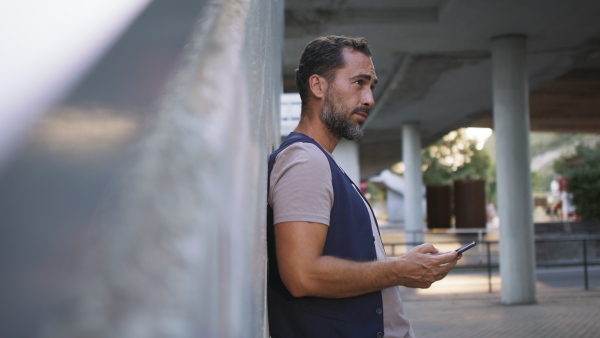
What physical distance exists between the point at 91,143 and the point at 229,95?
14 centimetres

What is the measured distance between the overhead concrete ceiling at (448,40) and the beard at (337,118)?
8.04 metres

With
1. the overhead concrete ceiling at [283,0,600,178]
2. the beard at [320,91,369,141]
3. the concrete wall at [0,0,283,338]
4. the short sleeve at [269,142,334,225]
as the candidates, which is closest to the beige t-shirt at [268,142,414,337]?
the short sleeve at [269,142,334,225]

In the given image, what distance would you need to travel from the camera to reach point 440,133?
28.5 metres

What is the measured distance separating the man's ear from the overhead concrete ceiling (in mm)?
7977

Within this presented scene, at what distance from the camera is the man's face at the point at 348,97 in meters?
2.29

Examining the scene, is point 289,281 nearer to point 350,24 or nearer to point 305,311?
point 305,311

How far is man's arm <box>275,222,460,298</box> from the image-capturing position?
1652 millimetres

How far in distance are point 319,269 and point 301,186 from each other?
246 mm

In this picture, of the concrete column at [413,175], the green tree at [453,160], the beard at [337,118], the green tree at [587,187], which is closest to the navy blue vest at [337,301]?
the beard at [337,118]

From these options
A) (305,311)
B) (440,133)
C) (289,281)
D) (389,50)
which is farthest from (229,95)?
(440,133)

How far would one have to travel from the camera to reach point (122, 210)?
1.14 ft

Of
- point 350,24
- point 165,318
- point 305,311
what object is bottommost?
point 305,311

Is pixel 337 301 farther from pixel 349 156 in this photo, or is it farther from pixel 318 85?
pixel 349 156

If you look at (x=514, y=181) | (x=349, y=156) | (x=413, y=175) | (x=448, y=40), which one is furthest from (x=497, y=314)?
(x=349, y=156)
